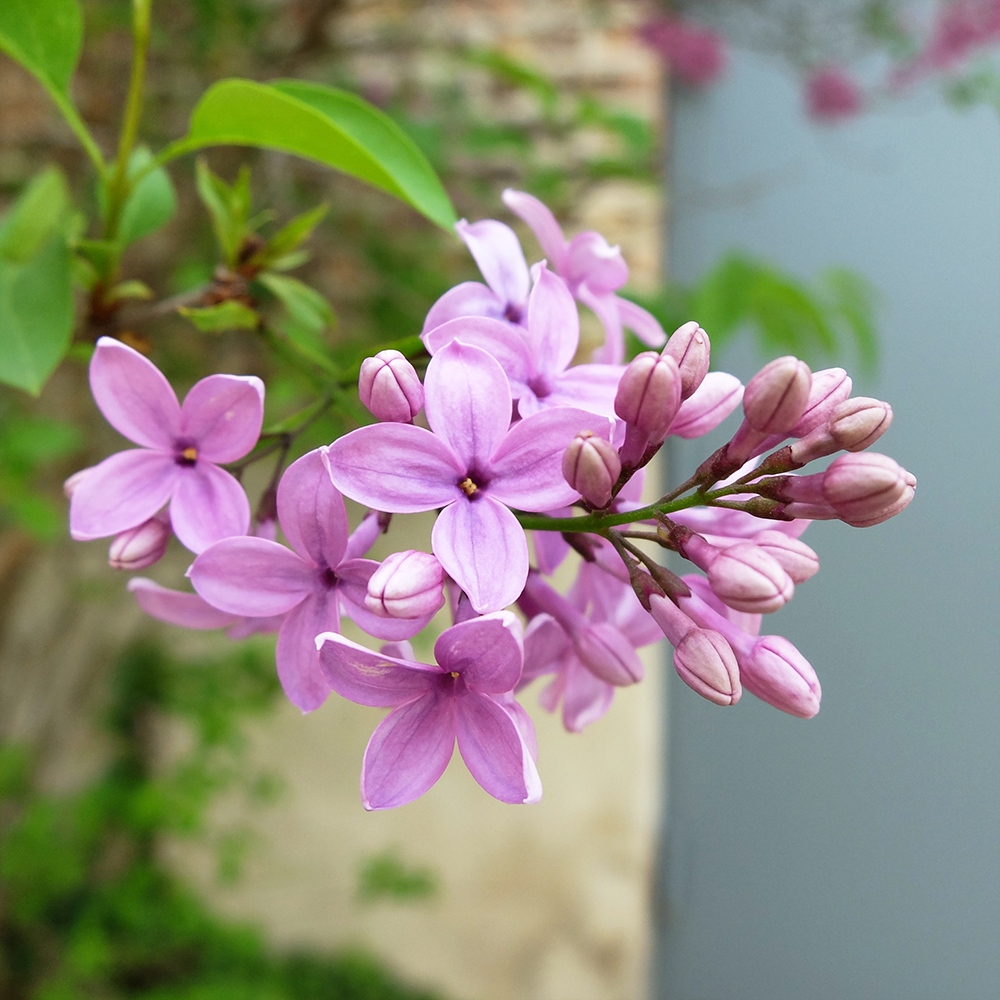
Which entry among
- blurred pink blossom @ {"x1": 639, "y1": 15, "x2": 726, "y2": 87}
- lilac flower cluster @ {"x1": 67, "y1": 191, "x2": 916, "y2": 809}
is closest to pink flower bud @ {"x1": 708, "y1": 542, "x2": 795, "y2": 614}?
lilac flower cluster @ {"x1": 67, "y1": 191, "x2": 916, "y2": 809}

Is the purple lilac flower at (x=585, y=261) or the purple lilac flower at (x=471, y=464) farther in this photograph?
the purple lilac flower at (x=585, y=261)

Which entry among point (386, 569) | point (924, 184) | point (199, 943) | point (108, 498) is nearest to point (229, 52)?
point (924, 184)

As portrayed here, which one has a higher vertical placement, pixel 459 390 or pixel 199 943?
pixel 459 390

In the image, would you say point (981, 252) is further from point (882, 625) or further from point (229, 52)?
point (229, 52)

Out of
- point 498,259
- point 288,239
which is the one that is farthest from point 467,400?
point 288,239

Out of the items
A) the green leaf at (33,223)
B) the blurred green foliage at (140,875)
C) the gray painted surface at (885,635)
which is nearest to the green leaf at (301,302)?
the green leaf at (33,223)

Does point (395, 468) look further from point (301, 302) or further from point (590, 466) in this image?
point (301, 302)

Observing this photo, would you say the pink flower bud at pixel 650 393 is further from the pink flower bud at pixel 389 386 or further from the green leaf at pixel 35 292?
the green leaf at pixel 35 292
